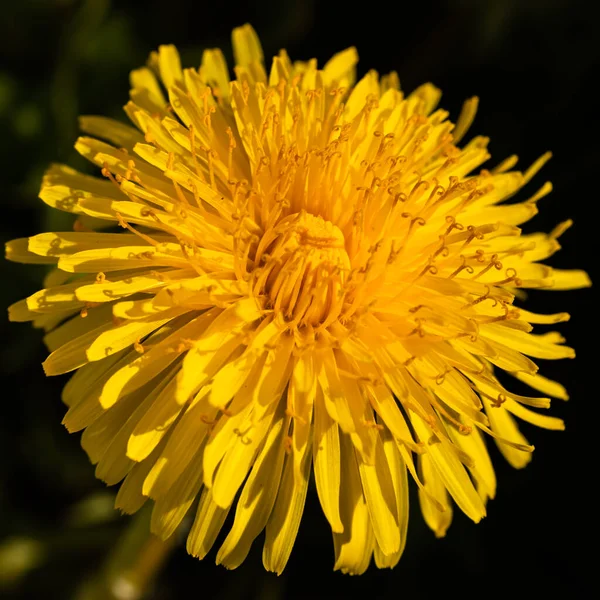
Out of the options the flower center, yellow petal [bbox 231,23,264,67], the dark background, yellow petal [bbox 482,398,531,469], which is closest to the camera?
the flower center

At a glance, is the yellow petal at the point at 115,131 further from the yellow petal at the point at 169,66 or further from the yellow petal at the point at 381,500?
the yellow petal at the point at 381,500

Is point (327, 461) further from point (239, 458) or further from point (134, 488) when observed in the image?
point (134, 488)

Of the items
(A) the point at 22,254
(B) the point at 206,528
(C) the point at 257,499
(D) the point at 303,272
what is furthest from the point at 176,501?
(A) the point at 22,254

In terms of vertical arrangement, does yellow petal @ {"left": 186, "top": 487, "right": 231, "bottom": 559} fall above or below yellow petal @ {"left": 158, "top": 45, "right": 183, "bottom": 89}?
below

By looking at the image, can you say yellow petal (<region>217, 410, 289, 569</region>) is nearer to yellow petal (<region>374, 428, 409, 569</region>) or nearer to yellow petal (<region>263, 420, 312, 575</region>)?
yellow petal (<region>263, 420, 312, 575</region>)

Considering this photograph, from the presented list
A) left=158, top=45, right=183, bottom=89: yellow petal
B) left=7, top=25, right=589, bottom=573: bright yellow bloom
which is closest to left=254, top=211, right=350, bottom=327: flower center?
left=7, top=25, right=589, bottom=573: bright yellow bloom
